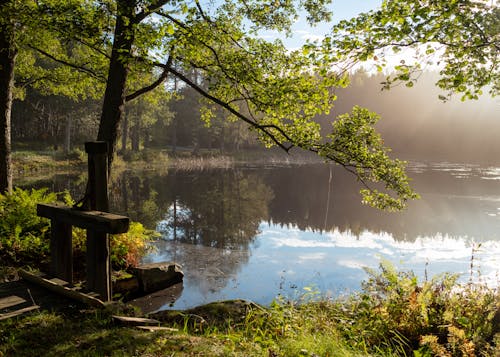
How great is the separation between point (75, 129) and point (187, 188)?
35.2m

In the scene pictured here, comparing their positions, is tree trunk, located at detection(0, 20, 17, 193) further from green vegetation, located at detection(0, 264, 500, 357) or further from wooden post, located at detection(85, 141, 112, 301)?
green vegetation, located at detection(0, 264, 500, 357)

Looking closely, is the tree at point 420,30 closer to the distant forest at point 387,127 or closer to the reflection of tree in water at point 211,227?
the reflection of tree in water at point 211,227

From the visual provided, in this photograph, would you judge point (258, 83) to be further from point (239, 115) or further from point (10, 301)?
point (10, 301)

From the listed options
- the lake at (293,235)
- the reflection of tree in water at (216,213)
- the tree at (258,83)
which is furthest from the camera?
the reflection of tree in water at (216,213)

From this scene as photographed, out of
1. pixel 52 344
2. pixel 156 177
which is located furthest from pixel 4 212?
pixel 156 177

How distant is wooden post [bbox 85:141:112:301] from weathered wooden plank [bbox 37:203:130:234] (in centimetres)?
21

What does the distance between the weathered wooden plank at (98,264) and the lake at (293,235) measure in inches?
123

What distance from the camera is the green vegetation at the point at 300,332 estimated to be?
4305 millimetres

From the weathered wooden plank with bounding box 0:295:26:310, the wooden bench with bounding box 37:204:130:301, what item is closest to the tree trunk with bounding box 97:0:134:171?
the wooden bench with bounding box 37:204:130:301

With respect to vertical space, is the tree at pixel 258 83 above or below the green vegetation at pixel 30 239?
above

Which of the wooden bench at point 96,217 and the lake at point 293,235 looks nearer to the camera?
the wooden bench at point 96,217

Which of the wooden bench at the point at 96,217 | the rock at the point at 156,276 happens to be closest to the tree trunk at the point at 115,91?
the rock at the point at 156,276

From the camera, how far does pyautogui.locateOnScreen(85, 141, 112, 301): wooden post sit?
5.75 meters

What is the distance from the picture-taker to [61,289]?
556 centimetres
